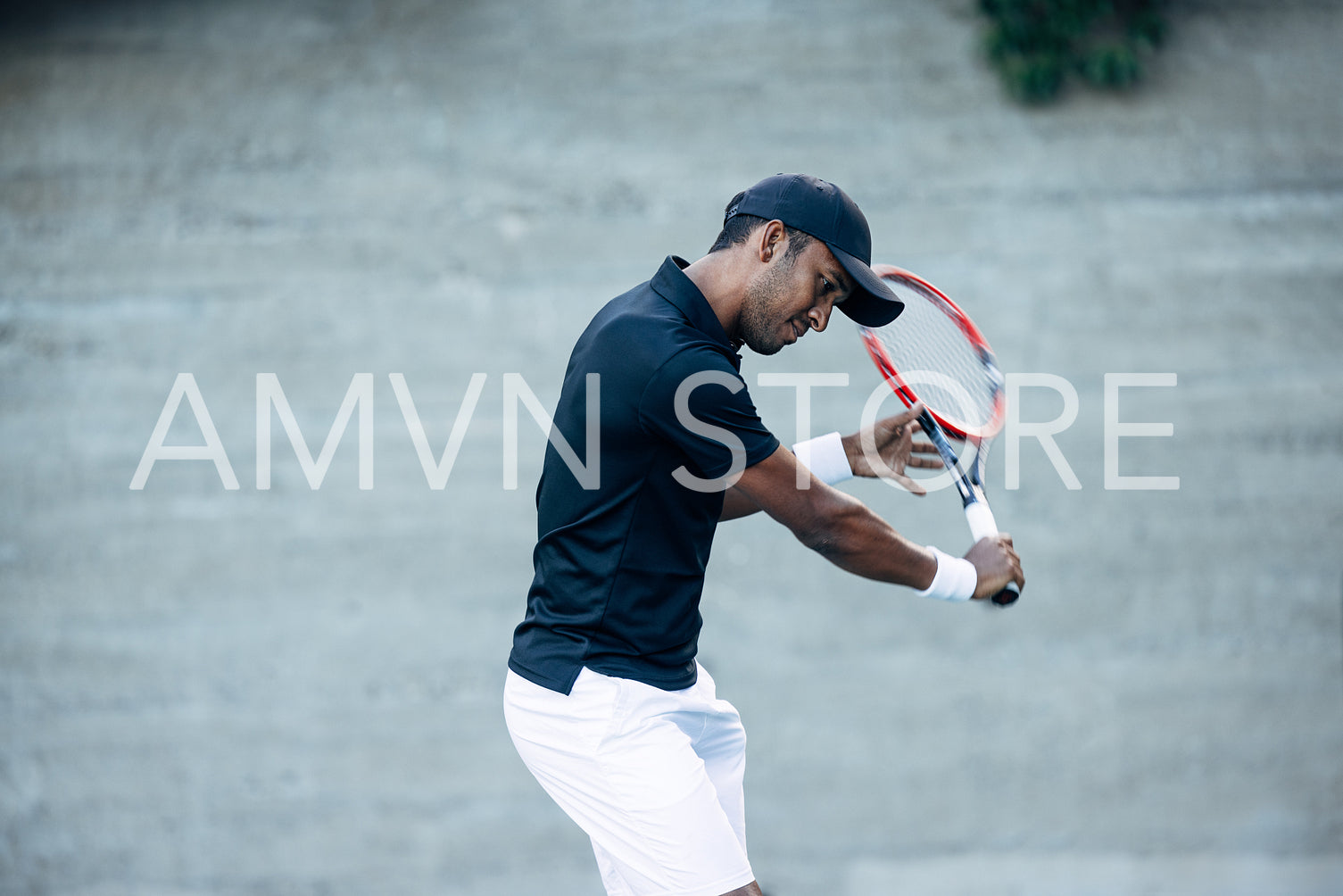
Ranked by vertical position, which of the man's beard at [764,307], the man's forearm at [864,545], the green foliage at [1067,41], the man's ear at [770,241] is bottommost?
the man's forearm at [864,545]

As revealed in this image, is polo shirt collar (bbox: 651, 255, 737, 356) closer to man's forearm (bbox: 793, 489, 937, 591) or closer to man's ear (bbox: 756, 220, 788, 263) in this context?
man's ear (bbox: 756, 220, 788, 263)

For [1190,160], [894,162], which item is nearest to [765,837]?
[894,162]

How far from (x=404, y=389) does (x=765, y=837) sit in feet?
7.27

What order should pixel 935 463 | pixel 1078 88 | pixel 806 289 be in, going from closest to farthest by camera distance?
pixel 806 289, pixel 935 463, pixel 1078 88

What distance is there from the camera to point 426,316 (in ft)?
13.8

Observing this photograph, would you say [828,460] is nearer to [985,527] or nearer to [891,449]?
[891,449]

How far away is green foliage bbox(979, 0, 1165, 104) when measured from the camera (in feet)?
13.4

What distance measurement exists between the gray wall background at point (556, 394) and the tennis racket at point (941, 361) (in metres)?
1.22

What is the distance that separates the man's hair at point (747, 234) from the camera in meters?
2.25

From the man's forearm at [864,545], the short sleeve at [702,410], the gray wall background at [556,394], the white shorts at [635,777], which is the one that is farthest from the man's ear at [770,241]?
the gray wall background at [556,394]

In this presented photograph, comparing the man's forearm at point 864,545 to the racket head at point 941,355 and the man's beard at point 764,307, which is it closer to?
the man's beard at point 764,307

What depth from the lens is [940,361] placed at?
2979mm

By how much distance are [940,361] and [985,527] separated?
575 mm

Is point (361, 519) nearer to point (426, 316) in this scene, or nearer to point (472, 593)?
point (472, 593)
